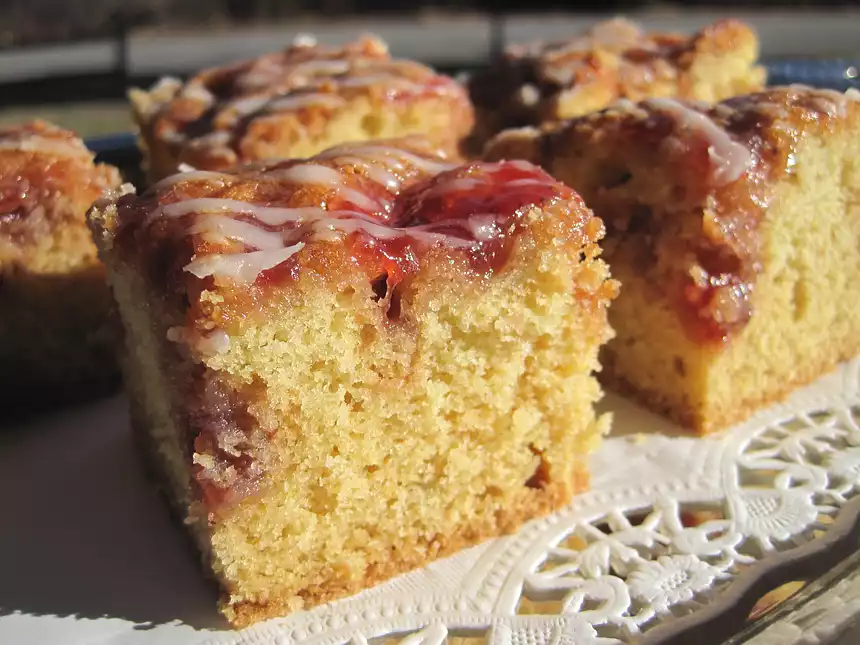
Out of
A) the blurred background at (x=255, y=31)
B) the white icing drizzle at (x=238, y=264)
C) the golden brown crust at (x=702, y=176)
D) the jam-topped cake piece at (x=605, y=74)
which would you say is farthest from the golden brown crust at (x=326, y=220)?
the blurred background at (x=255, y=31)

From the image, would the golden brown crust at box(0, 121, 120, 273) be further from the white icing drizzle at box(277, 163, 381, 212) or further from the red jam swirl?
the white icing drizzle at box(277, 163, 381, 212)

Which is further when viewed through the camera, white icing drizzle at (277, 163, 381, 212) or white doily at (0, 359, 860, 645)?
white icing drizzle at (277, 163, 381, 212)

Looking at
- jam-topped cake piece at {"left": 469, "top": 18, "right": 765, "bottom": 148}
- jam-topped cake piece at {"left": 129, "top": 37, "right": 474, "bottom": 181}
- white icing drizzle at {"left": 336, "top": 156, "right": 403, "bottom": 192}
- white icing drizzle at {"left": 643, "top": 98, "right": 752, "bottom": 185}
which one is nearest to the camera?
white icing drizzle at {"left": 336, "top": 156, "right": 403, "bottom": 192}

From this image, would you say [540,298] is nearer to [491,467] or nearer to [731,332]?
[491,467]

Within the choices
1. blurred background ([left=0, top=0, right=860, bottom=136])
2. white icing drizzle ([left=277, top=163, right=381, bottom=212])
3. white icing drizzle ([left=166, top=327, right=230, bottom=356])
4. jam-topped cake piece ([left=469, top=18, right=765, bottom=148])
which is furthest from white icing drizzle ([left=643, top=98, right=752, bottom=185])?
blurred background ([left=0, top=0, right=860, bottom=136])

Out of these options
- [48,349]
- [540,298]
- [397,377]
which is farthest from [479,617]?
[48,349]

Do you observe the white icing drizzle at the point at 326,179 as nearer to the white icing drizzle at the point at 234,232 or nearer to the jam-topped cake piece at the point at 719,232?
the white icing drizzle at the point at 234,232

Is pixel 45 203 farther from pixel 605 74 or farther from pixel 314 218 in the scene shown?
pixel 605 74
